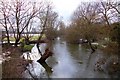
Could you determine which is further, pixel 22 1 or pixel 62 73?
pixel 22 1

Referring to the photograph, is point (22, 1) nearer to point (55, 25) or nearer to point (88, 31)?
point (88, 31)

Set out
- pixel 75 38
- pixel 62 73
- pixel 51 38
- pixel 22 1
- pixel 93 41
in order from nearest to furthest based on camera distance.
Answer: pixel 62 73
pixel 22 1
pixel 93 41
pixel 75 38
pixel 51 38

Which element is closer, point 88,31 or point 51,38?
point 88,31

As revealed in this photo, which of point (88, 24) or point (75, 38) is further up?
point (88, 24)

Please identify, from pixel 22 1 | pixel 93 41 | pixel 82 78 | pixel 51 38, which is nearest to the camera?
pixel 82 78

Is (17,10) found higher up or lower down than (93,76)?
higher up

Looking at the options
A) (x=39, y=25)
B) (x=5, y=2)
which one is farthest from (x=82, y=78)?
(x=39, y=25)

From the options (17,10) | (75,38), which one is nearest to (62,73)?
(17,10)

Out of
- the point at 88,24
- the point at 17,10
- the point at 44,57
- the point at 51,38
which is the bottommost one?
the point at 51,38

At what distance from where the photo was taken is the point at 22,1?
15812 millimetres

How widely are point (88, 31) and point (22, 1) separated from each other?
11.1 meters

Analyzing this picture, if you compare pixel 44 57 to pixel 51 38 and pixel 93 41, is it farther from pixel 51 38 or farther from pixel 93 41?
pixel 51 38

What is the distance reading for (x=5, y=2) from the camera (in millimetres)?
14469

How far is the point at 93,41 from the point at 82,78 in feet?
66.1
